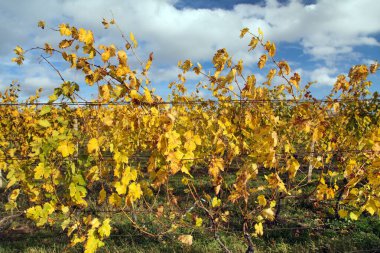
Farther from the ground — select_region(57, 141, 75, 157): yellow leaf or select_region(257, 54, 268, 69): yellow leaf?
select_region(257, 54, 268, 69): yellow leaf

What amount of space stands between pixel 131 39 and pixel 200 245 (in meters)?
2.86

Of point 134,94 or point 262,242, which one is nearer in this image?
point 134,94

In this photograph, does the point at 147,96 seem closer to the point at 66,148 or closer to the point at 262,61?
the point at 66,148

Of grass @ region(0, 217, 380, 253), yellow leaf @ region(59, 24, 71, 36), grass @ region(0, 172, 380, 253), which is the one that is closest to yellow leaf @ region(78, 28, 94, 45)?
yellow leaf @ region(59, 24, 71, 36)

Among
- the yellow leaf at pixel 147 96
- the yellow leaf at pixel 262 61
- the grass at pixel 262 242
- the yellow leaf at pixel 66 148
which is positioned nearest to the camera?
the yellow leaf at pixel 147 96

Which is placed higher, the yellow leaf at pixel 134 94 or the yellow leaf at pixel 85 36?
the yellow leaf at pixel 85 36

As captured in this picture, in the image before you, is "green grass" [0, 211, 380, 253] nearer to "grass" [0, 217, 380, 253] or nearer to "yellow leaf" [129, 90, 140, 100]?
"grass" [0, 217, 380, 253]

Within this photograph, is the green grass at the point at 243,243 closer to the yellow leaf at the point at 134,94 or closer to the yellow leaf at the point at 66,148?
the yellow leaf at the point at 66,148

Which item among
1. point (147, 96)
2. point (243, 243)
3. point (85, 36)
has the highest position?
point (85, 36)

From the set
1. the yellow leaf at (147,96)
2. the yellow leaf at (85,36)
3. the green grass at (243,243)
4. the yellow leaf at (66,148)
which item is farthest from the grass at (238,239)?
the yellow leaf at (85,36)

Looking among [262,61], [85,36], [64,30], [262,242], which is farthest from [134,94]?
[262,242]

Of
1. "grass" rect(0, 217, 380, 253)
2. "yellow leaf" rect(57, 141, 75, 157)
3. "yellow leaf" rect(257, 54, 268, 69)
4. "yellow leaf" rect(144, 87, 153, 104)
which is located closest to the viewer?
"yellow leaf" rect(144, 87, 153, 104)

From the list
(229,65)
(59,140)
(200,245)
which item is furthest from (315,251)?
(59,140)

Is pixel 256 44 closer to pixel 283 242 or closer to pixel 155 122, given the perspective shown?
pixel 155 122
